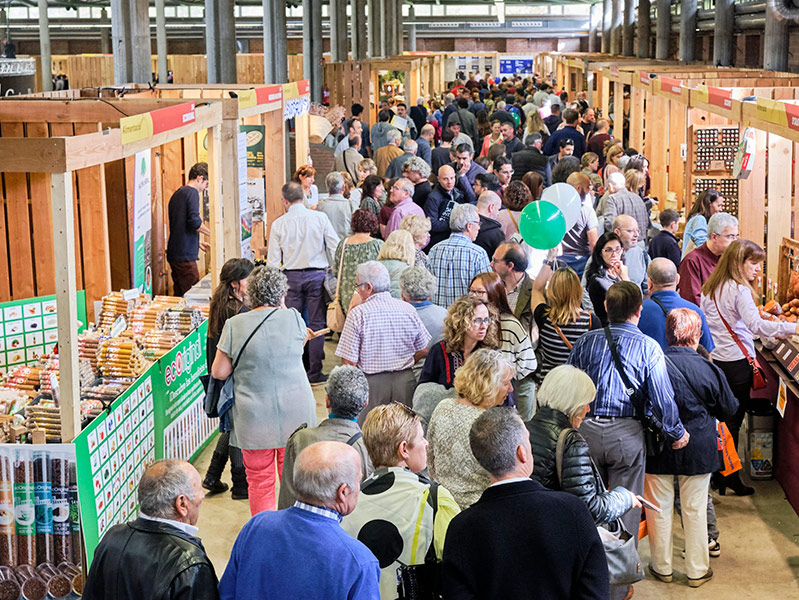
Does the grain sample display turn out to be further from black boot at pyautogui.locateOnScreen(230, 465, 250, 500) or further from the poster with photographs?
black boot at pyautogui.locateOnScreen(230, 465, 250, 500)

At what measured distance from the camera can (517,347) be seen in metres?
4.81

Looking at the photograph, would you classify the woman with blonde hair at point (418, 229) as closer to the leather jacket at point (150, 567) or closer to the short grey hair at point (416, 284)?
the short grey hair at point (416, 284)

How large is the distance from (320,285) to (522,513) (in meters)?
4.91

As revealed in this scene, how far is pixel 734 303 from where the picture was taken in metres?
5.55

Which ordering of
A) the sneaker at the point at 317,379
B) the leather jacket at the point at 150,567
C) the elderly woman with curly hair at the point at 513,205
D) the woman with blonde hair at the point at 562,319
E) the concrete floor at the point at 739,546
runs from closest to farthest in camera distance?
the leather jacket at the point at 150,567, the concrete floor at the point at 739,546, the woman with blonde hair at the point at 562,319, the elderly woman with curly hair at the point at 513,205, the sneaker at the point at 317,379

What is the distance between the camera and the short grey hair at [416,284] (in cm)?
515

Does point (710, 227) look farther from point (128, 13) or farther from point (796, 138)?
point (128, 13)

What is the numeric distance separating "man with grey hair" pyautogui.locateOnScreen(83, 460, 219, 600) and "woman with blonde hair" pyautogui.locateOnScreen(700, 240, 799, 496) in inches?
138

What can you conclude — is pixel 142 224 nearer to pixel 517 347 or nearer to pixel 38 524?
pixel 38 524

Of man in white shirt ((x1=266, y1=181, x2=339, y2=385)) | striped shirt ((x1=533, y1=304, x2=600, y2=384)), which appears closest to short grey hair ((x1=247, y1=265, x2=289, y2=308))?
striped shirt ((x1=533, y1=304, x2=600, y2=384))

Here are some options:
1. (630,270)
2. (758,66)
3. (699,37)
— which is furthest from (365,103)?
(630,270)

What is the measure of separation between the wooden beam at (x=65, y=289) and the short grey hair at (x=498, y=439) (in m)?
2.03

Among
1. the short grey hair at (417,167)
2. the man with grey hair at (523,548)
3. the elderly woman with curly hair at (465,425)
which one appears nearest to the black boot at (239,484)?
the elderly woman with curly hair at (465,425)

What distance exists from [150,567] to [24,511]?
190 centimetres
